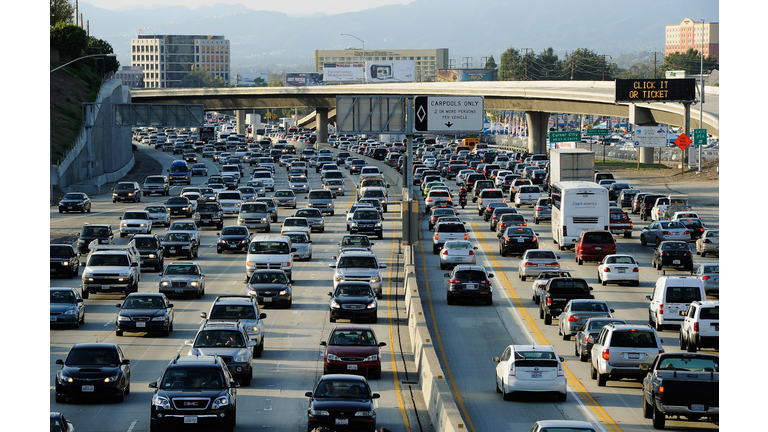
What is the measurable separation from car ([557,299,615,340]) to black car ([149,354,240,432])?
13.3 metres

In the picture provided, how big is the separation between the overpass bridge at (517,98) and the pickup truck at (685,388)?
240 ft

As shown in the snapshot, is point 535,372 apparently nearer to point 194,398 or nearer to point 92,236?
point 194,398

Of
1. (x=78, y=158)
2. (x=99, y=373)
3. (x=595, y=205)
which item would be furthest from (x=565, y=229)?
(x=78, y=158)

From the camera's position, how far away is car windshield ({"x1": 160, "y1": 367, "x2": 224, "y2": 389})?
66.4 feet

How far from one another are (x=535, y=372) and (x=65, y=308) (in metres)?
15.0

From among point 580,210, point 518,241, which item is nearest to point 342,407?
point 518,241

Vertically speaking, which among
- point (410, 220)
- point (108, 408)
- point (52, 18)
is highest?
point (52, 18)

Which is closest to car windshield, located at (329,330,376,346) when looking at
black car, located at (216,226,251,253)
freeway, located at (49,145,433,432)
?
freeway, located at (49,145,433,432)

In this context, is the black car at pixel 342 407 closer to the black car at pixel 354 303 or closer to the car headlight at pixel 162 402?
the car headlight at pixel 162 402

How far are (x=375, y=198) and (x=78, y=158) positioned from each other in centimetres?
3637

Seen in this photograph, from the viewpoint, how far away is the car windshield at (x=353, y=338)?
84.8 feet

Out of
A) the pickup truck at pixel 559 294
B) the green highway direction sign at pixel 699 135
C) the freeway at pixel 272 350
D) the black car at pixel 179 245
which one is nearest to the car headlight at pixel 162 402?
the freeway at pixel 272 350
